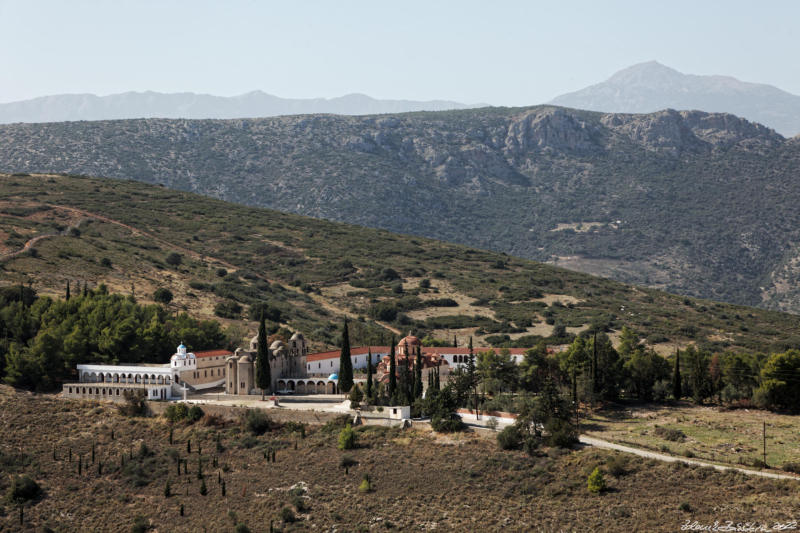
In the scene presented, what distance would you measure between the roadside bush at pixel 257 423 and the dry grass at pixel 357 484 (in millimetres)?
995

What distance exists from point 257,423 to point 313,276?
231 ft

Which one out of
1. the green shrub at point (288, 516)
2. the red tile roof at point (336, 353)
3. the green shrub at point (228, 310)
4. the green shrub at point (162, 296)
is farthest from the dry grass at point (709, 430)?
the green shrub at point (162, 296)

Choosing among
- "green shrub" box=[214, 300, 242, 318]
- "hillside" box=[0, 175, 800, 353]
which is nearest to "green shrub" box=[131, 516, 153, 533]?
"hillside" box=[0, 175, 800, 353]

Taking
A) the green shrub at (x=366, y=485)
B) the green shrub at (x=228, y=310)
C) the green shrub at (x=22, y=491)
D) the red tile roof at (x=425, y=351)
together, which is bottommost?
the green shrub at (x=22, y=491)

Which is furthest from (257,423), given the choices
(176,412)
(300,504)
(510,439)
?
(510,439)

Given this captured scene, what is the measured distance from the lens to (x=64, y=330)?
75062mm

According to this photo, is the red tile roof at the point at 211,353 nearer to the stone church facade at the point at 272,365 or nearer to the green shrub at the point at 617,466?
the stone church facade at the point at 272,365

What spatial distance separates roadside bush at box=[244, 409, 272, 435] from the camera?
2466 inches

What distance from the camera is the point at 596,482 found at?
48562 millimetres

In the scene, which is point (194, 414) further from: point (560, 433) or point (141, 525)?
point (560, 433)

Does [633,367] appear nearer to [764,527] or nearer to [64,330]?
[764,527]

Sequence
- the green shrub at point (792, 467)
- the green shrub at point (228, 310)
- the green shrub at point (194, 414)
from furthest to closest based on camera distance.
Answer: the green shrub at point (228, 310), the green shrub at point (194, 414), the green shrub at point (792, 467)

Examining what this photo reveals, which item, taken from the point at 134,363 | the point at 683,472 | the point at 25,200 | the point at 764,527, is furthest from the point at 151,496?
the point at 25,200

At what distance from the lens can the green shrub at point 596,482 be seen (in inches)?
1906
